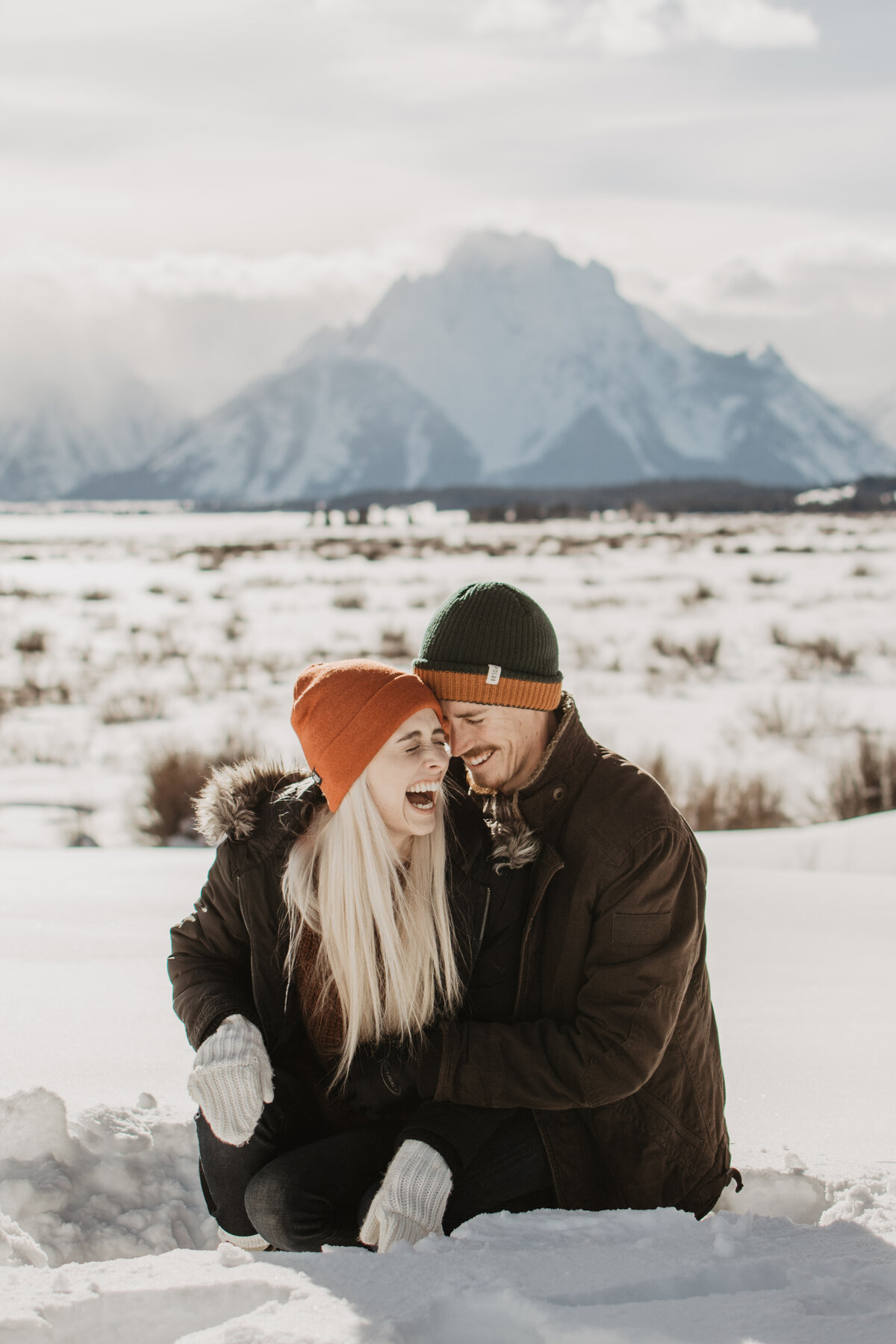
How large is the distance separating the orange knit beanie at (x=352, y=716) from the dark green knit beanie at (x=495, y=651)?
0.07 m

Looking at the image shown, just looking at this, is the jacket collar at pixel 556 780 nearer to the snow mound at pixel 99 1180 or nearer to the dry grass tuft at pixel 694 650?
the snow mound at pixel 99 1180

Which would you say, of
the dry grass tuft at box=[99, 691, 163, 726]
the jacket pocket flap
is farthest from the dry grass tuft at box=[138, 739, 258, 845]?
the jacket pocket flap

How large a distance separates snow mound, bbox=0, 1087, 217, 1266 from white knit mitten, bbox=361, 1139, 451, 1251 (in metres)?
0.51

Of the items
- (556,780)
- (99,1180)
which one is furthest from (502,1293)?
(99,1180)

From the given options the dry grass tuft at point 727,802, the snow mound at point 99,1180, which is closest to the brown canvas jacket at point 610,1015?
the snow mound at point 99,1180

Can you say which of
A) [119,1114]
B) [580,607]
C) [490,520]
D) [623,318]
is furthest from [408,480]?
[119,1114]

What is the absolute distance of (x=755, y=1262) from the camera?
158 cm

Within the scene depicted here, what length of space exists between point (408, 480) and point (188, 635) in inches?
6032

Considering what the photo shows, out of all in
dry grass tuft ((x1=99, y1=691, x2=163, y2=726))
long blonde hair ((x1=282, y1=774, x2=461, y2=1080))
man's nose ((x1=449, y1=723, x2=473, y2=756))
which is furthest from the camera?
dry grass tuft ((x1=99, y1=691, x2=163, y2=726))

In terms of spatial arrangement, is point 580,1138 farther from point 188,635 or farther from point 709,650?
point 188,635

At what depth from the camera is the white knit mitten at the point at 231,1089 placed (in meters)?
1.94

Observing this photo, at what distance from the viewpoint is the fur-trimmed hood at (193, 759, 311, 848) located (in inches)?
82.7

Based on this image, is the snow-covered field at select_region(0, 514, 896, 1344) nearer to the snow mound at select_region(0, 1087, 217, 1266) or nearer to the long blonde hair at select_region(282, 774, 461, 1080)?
the snow mound at select_region(0, 1087, 217, 1266)

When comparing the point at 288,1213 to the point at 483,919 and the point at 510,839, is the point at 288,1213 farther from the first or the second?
the point at 510,839
